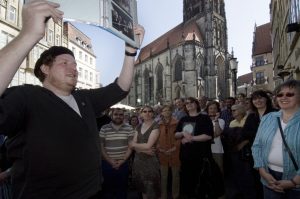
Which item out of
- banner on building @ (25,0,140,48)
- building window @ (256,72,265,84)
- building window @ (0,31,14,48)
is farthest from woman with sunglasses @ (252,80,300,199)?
building window @ (256,72,265,84)

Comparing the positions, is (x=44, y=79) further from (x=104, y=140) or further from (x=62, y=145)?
(x=104, y=140)

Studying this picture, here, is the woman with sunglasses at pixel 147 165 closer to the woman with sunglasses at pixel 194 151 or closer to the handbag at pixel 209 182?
the woman with sunglasses at pixel 194 151

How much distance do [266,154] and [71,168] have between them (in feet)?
8.41

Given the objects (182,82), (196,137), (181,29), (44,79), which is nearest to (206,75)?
(182,82)

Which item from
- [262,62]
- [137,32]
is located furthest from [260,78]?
[137,32]

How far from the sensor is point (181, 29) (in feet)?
190

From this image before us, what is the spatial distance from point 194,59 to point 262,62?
40.0 feet

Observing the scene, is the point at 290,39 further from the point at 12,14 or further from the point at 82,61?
the point at 82,61

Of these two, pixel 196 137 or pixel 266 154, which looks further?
pixel 196 137

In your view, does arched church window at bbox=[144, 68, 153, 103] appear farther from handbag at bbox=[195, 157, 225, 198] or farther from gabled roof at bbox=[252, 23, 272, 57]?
handbag at bbox=[195, 157, 225, 198]

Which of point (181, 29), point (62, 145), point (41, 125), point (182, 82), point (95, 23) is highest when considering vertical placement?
point (181, 29)

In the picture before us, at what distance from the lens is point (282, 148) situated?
11.3 feet

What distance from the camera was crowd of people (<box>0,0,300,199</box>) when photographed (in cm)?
183

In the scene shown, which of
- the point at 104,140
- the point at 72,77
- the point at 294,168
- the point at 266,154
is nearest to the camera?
the point at 72,77
